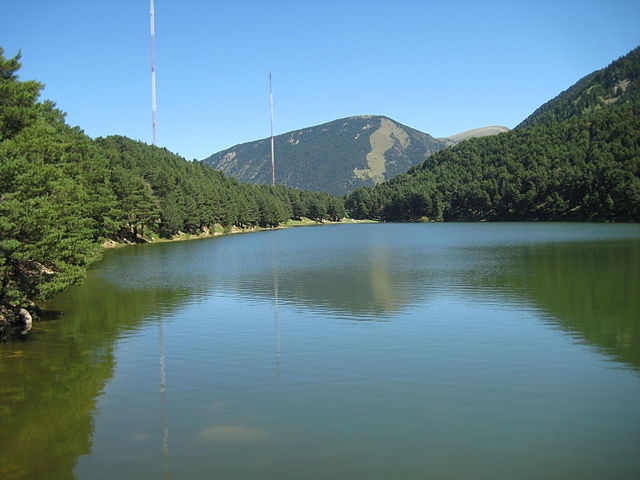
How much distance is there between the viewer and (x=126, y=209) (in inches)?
3438

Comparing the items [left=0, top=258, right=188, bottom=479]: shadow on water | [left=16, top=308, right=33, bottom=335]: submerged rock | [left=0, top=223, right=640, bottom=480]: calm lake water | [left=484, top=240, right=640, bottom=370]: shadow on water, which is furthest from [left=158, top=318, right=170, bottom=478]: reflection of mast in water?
[left=484, top=240, right=640, bottom=370]: shadow on water

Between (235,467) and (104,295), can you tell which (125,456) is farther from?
(104,295)

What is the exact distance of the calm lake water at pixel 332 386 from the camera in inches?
492

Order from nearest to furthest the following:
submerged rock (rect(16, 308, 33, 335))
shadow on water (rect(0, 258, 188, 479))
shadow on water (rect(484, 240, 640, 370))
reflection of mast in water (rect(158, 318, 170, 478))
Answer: reflection of mast in water (rect(158, 318, 170, 478)), shadow on water (rect(0, 258, 188, 479)), shadow on water (rect(484, 240, 640, 370)), submerged rock (rect(16, 308, 33, 335))

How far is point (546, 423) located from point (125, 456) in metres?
9.58

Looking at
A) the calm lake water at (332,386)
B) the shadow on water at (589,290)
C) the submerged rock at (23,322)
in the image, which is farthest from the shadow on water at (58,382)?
the shadow on water at (589,290)

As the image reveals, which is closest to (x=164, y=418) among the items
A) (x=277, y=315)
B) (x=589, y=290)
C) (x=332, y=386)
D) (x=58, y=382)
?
(x=332, y=386)

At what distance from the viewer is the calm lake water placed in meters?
12.5

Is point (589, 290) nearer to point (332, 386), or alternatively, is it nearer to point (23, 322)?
point (332, 386)

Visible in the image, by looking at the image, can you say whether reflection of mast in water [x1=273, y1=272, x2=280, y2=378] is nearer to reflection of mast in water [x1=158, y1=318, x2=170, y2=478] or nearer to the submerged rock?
reflection of mast in water [x1=158, y1=318, x2=170, y2=478]

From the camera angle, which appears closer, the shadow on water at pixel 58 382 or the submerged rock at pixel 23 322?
the shadow on water at pixel 58 382

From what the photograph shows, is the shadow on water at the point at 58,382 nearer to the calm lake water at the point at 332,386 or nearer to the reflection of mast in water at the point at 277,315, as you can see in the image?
the calm lake water at the point at 332,386

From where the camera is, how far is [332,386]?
1742cm

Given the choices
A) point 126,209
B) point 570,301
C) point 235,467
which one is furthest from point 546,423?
point 126,209
